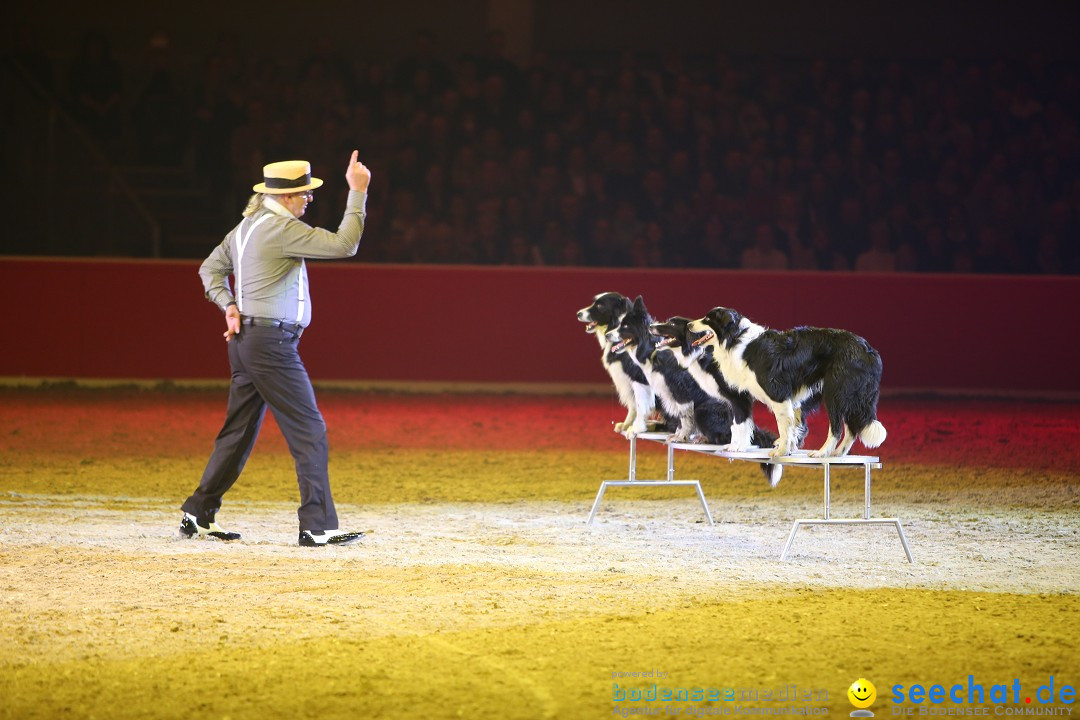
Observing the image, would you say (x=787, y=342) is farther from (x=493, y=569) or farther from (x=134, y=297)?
(x=134, y=297)

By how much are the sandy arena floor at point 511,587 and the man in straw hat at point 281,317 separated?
46cm

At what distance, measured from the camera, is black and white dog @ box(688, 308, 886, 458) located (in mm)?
7688

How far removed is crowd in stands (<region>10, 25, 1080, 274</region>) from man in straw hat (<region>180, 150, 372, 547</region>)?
10.6m

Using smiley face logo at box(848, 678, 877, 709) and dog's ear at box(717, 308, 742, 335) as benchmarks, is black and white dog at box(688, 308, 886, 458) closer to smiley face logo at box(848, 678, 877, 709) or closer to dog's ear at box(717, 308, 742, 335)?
dog's ear at box(717, 308, 742, 335)

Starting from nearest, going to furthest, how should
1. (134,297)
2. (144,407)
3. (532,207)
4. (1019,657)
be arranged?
(1019,657)
(144,407)
(134,297)
(532,207)

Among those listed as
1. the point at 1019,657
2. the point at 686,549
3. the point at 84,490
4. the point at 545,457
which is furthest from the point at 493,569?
the point at 545,457

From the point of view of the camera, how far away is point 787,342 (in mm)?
7836

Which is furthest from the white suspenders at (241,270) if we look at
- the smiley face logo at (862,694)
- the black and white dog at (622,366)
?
the smiley face logo at (862,694)

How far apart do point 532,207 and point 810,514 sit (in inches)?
404

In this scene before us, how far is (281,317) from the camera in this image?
7844mm

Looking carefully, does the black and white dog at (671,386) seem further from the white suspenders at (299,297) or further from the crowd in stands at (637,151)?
the crowd in stands at (637,151)

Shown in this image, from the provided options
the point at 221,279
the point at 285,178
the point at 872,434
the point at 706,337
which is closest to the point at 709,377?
the point at 706,337

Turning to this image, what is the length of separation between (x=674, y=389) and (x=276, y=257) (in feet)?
9.44
